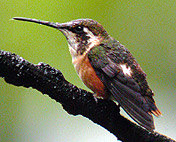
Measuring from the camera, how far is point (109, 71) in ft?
7.98

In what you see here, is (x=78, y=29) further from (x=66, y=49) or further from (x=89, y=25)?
(x=66, y=49)

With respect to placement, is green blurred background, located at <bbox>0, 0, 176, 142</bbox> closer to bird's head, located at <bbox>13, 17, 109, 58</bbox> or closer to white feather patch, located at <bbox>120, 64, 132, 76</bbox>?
bird's head, located at <bbox>13, 17, 109, 58</bbox>

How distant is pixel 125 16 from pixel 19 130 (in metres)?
1.71

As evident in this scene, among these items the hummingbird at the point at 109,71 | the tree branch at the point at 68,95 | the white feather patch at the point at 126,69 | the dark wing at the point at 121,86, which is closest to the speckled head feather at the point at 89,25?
the hummingbird at the point at 109,71

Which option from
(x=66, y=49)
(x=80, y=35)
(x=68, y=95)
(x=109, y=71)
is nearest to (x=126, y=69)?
(x=109, y=71)

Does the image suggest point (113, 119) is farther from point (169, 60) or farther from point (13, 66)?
point (169, 60)

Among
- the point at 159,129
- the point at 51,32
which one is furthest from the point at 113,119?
the point at 51,32

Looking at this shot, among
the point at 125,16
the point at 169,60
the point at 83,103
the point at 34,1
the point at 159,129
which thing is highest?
the point at 125,16

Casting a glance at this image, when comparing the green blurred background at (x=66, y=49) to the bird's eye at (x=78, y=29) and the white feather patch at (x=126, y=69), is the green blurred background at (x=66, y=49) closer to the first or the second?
the bird's eye at (x=78, y=29)

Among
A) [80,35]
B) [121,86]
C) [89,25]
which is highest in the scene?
[89,25]

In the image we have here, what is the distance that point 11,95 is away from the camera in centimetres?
340

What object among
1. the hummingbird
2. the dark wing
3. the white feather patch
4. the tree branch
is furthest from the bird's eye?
the tree branch

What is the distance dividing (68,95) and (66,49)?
Answer: 1.42m

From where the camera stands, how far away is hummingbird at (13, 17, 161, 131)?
231 cm
